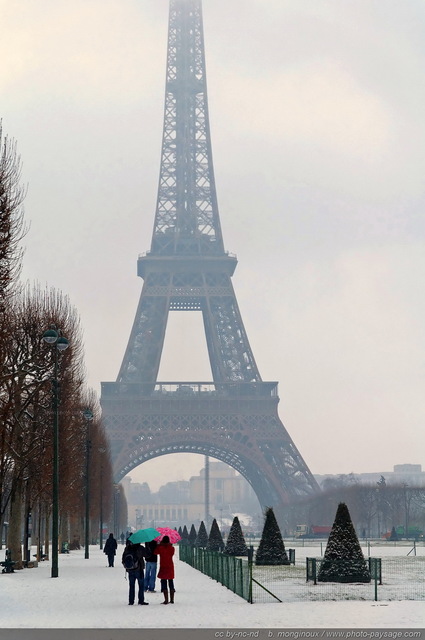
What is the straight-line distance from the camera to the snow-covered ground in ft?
68.4

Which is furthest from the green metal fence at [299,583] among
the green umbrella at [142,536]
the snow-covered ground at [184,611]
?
the green umbrella at [142,536]

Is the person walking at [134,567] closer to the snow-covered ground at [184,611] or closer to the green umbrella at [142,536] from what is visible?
the snow-covered ground at [184,611]

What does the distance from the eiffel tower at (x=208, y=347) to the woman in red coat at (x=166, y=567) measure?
85.8 meters

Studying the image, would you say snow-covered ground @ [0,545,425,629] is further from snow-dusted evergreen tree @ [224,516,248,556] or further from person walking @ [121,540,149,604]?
snow-dusted evergreen tree @ [224,516,248,556]

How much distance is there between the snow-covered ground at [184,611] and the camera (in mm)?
20844

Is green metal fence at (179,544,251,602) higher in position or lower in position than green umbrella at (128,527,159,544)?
lower

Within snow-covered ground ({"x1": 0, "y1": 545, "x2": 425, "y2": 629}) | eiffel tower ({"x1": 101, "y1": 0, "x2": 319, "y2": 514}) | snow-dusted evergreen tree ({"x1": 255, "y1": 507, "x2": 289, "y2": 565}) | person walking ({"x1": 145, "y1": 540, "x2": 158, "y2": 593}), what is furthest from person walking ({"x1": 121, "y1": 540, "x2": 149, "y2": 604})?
eiffel tower ({"x1": 101, "y1": 0, "x2": 319, "y2": 514})

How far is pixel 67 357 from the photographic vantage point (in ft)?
171

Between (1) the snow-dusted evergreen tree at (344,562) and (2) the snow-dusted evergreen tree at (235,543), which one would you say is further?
(2) the snow-dusted evergreen tree at (235,543)

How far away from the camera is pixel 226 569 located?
32.0 metres

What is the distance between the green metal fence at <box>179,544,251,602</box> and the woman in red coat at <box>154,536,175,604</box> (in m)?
1.80

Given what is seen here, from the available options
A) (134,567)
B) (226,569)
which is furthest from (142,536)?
(226,569)

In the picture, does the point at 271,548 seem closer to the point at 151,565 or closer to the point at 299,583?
the point at 299,583

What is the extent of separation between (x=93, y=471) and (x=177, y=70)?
6055cm
